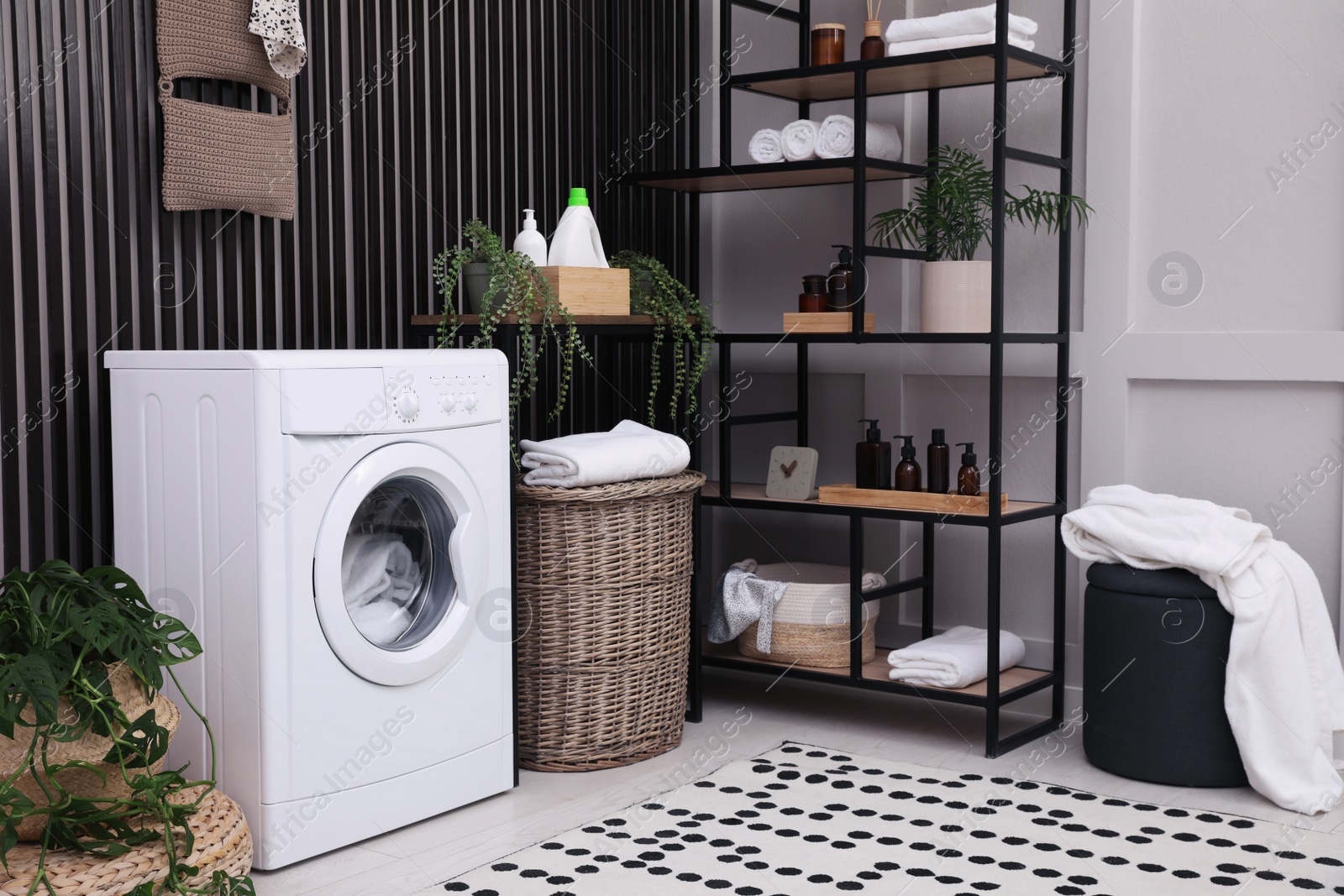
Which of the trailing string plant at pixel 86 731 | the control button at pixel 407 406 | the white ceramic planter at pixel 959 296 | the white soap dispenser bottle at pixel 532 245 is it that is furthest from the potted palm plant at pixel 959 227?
the trailing string plant at pixel 86 731

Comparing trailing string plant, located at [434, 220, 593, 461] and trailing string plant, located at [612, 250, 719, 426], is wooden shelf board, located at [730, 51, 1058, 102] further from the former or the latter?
trailing string plant, located at [434, 220, 593, 461]

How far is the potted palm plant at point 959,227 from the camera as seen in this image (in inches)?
116

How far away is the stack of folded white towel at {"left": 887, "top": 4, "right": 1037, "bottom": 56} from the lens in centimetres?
285

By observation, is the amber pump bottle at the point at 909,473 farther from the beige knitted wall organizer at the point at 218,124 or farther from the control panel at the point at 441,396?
the beige knitted wall organizer at the point at 218,124

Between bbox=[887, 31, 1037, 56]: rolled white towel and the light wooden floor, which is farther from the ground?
bbox=[887, 31, 1037, 56]: rolled white towel

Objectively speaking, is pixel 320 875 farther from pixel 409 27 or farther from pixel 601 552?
pixel 409 27

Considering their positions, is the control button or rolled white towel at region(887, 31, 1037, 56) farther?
rolled white towel at region(887, 31, 1037, 56)

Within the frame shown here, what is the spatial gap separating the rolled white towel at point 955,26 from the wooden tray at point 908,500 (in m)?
1.01

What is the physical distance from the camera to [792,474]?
324 centimetres

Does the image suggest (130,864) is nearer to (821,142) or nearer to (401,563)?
(401,563)

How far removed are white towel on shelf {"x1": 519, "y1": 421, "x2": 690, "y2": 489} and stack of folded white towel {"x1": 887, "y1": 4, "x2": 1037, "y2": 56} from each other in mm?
1022

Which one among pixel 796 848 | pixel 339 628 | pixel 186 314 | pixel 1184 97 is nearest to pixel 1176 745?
pixel 796 848

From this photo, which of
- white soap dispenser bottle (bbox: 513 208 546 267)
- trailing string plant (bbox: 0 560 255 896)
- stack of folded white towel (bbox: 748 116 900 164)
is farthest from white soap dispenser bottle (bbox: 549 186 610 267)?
trailing string plant (bbox: 0 560 255 896)

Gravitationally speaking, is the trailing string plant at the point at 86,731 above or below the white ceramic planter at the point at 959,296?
below
